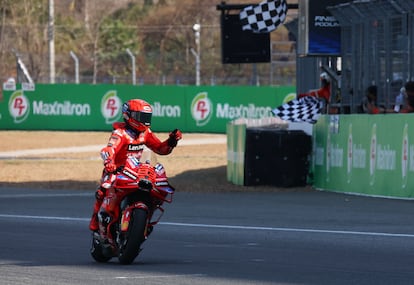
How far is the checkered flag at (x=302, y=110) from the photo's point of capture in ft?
75.3

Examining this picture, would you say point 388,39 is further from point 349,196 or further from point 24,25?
point 24,25

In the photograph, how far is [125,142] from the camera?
10477mm

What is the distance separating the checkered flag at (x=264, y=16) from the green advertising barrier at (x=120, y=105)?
19.3m

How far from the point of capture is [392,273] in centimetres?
949

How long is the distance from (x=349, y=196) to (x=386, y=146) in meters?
1.15

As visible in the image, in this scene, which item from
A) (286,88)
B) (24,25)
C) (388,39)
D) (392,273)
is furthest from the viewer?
(24,25)

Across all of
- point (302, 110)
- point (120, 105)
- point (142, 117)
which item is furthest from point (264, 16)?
point (120, 105)

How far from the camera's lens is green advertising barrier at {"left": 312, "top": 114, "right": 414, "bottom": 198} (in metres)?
17.6

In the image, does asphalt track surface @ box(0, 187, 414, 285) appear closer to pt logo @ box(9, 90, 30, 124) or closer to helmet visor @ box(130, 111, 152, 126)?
helmet visor @ box(130, 111, 152, 126)

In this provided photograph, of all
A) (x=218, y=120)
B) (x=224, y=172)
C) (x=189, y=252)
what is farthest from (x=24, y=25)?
(x=189, y=252)

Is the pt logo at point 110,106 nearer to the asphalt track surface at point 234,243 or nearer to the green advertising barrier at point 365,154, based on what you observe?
the green advertising barrier at point 365,154

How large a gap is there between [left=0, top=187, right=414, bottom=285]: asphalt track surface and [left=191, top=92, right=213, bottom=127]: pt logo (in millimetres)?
26569

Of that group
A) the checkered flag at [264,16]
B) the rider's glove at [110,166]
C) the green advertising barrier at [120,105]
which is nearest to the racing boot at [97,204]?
the rider's glove at [110,166]

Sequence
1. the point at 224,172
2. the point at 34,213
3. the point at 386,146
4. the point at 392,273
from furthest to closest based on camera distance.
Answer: the point at 224,172 < the point at 386,146 < the point at 34,213 < the point at 392,273
